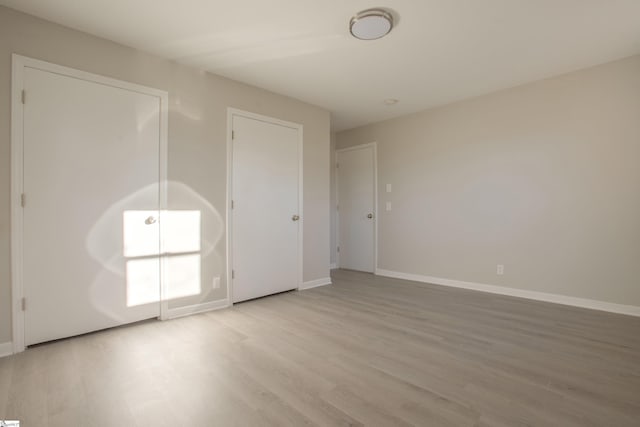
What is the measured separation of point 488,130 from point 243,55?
3.08 m

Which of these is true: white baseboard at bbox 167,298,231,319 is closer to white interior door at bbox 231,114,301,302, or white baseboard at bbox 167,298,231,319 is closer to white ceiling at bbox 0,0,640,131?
white interior door at bbox 231,114,301,302

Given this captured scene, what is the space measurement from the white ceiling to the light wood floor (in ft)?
8.14

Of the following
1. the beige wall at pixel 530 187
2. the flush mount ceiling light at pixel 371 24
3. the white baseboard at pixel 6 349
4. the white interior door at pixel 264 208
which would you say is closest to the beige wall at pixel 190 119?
the white baseboard at pixel 6 349

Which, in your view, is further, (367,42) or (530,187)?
(530,187)

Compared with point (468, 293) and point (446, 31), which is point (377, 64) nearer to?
point (446, 31)

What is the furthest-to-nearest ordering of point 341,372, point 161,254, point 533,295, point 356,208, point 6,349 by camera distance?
point 356,208 → point 533,295 → point 161,254 → point 6,349 → point 341,372

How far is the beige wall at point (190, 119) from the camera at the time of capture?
214 cm

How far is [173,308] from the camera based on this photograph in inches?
114

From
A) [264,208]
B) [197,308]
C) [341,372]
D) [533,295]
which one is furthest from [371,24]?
[533,295]

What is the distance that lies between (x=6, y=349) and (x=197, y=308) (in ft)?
4.41

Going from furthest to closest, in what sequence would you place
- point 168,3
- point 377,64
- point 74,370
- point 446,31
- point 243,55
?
point 377,64 < point 243,55 < point 446,31 < point 168,3 < point 74,370

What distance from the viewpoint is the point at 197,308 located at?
306cm

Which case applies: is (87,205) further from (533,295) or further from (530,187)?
(533,295)

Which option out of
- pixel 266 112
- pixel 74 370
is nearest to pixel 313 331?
pixel 74 370
